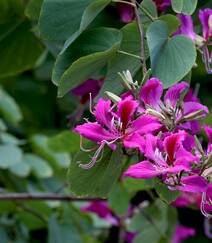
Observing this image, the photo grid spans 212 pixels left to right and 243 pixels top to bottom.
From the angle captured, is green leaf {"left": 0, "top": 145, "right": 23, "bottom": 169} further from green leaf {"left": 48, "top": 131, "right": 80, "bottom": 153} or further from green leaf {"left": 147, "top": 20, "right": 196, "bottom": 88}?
green leaf {"left": 147, "top": 20, "right": 196, "bottom": 88}

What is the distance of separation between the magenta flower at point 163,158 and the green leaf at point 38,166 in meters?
1.01

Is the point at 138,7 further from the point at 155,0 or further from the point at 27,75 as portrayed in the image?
the point at 27,75

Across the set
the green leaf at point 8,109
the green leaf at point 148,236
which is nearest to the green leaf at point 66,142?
the green leaf at point 148,236

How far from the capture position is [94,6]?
780 mm

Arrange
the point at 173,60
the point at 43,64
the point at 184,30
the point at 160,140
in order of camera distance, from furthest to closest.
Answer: the point at 43,64
the point at 184,30
the point at 173,60
the point at 160,140

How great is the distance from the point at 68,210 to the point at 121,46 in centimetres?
88

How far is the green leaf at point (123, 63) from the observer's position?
787 mm

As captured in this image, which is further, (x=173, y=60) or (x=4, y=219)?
(x=4, y=219)

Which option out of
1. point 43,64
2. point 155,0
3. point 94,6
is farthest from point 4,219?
point 94,6

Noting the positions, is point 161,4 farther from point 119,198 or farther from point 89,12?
point 119,198

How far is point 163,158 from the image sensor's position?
64 centimetres

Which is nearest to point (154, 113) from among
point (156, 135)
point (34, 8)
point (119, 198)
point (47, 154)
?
point (156, 135)

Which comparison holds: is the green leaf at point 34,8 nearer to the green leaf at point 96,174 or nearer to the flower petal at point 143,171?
the green leaf at point 96,174

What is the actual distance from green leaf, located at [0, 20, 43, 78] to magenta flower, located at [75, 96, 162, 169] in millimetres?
686
